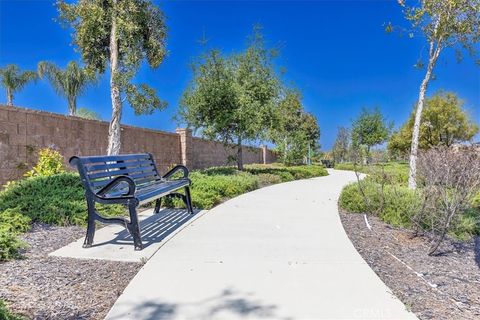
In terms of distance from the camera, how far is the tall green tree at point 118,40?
9328mm

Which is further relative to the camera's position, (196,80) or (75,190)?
(196,80)

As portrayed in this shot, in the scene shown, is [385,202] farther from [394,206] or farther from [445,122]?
[445,122]

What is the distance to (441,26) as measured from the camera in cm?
782

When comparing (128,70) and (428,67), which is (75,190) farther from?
(428,67)

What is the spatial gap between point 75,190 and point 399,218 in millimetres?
5587

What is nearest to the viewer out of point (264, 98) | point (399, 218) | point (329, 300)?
point (329, 300)

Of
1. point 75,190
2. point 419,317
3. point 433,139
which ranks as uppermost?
point 433,139

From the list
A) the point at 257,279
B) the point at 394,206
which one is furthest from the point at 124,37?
the point at 257,279

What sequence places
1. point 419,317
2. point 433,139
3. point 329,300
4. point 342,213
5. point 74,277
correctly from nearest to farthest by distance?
point 419,317, point 329,300, point 74,277, point 342,213, point 433,139

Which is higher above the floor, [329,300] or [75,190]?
[75,190]

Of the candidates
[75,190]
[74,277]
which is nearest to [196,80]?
[75,190]

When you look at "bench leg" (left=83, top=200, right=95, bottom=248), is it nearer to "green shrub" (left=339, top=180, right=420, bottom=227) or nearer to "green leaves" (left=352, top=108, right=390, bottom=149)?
"green shrub" (left=339, top=180, right=420, bottom=227)

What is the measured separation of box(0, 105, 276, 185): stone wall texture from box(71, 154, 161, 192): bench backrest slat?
3069 mm

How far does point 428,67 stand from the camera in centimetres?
823
